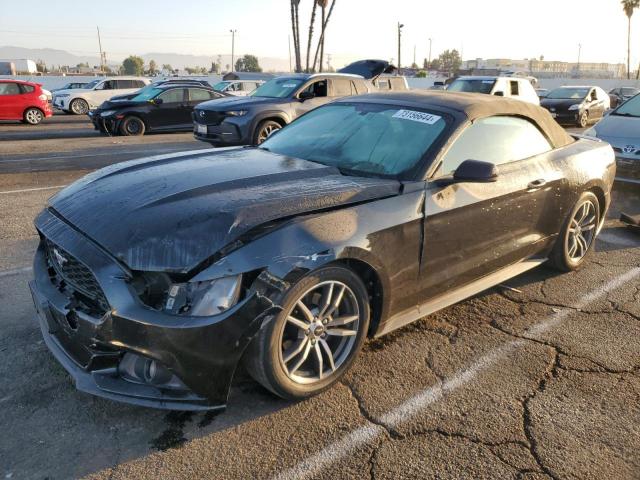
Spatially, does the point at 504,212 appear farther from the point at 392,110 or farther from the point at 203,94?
the point at 203,94

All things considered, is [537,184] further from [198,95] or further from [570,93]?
[570,93]

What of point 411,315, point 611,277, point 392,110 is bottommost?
point 611,277

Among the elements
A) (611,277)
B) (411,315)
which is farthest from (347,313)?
(611,277)

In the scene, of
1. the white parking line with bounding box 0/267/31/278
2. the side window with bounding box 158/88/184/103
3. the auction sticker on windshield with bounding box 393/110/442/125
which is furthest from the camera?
the side window with bounding box 158/88/184/103

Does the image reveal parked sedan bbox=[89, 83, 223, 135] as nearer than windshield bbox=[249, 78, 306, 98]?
No

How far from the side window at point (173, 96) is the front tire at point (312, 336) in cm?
1439

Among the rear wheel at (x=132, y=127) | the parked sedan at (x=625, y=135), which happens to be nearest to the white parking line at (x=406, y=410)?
the parked sedan at (x=625, y=135)

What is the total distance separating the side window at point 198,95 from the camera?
16531 millimetres

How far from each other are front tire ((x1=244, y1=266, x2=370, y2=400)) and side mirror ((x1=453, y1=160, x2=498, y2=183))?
3.27ft

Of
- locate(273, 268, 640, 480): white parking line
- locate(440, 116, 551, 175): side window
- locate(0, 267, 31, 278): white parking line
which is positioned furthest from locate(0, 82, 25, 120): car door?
locate(273, 268, 640, 480): white parking line

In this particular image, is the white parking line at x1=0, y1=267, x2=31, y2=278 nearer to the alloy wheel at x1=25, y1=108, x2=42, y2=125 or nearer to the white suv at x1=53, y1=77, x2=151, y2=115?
the alloy wheel at x1=25, y1=108, x2=42, y2=125

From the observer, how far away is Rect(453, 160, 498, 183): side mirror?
3.33 meters

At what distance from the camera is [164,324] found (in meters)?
2.43

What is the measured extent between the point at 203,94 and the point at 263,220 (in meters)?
15.3
